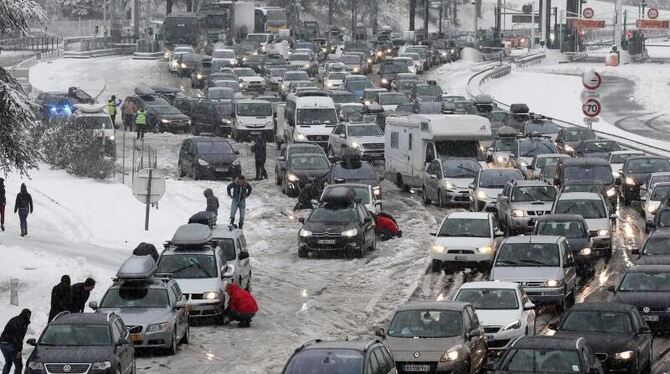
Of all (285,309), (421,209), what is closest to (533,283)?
(285,309)

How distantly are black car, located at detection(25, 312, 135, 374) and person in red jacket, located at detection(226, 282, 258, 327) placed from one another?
17.7 ft

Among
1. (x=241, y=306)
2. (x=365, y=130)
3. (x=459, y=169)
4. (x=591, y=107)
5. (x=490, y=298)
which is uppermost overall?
(x=591, y=107)

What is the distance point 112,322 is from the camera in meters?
23.1

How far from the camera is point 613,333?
24438mm

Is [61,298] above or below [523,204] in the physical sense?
above

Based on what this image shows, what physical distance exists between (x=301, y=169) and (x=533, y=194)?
10113mm

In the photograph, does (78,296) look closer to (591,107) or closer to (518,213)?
(518,213)

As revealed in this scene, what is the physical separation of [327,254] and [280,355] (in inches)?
490

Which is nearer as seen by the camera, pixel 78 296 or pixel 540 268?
pixel 78 296

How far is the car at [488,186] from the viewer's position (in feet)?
142

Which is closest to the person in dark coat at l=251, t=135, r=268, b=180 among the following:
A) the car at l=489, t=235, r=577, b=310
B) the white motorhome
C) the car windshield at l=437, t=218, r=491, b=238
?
the white motorhome

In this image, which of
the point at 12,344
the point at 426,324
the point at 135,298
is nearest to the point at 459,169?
the point at 135,298

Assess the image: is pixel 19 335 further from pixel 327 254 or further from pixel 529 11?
pixel 529 11

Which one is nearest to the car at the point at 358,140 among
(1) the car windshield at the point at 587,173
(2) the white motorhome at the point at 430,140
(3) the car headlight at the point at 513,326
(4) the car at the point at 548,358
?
(2) the white motorhome at the point at 430,140
